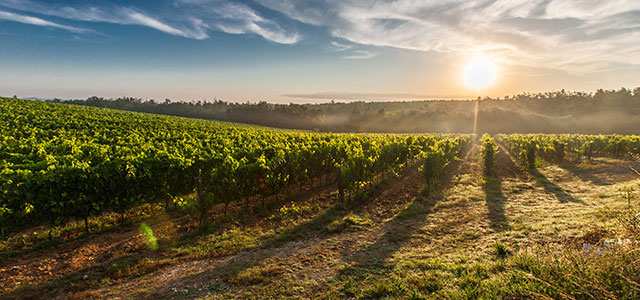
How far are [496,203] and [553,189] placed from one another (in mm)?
5256

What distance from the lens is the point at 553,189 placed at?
14.2 meters

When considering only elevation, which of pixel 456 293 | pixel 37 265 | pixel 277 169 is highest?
pixel 277 169

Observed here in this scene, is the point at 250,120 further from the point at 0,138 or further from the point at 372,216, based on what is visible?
the point at 372,216

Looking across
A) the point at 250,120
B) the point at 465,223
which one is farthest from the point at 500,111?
the point at 465,223

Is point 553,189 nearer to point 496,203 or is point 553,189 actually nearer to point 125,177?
point 496,203

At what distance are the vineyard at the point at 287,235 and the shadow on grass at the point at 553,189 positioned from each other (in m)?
0.16

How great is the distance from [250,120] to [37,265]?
260 ft

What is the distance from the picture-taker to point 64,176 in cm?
789

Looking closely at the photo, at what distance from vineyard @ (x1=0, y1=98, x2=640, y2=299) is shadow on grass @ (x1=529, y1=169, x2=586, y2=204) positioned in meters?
0.16

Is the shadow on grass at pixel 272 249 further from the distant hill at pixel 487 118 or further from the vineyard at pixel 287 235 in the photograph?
the distant hill at pixel 487 118

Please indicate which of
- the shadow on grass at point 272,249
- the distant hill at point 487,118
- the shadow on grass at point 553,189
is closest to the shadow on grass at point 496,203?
the shadow on grass at point 553,189

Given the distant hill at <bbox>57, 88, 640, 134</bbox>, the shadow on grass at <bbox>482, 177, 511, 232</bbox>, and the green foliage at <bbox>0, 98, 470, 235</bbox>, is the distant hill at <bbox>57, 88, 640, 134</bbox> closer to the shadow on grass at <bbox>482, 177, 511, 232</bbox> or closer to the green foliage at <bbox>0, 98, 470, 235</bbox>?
the shadow on grass at <bbox>482, 177, 511, 232</bbox>

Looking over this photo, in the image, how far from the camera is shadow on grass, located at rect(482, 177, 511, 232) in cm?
902

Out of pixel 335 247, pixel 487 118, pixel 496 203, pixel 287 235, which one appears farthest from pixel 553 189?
pixel 487 118
